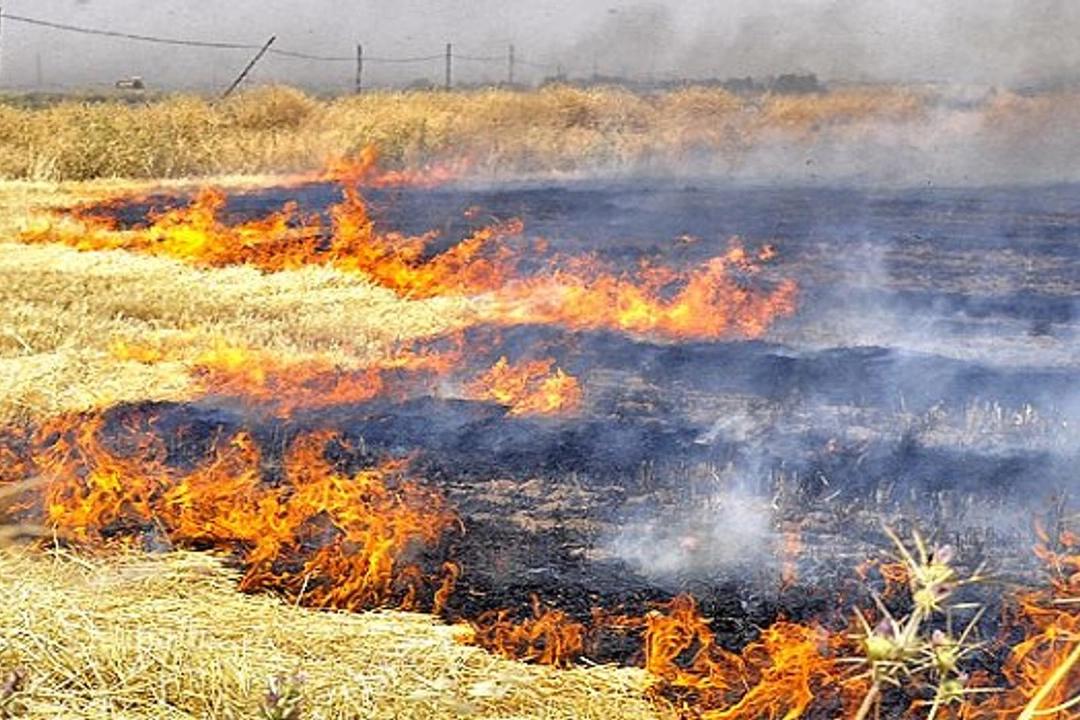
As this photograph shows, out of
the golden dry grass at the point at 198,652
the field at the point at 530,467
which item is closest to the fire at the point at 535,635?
the field at the point at 530,467

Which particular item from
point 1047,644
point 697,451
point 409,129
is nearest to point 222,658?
point 1047,644

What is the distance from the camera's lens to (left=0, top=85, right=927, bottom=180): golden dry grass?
73.5 feet

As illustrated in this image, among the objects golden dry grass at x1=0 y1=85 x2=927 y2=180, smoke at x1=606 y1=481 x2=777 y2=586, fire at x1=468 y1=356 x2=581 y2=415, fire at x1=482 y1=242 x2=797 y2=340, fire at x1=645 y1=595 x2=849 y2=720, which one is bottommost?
fire at x1=645 y1=595 x2=849 y2=720

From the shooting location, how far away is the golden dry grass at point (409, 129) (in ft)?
73.5

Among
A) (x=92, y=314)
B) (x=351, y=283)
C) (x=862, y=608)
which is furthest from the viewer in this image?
(x=351, y=283)

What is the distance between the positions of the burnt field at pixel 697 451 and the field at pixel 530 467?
0.03 meters

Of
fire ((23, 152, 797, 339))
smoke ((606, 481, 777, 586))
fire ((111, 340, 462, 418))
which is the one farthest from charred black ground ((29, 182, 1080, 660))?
fire ((23, 152, 797, 339))

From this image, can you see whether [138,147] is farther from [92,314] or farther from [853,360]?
[853,360]

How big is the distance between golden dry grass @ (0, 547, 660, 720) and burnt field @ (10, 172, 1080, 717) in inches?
12.2

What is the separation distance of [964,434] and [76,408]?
5.96 meters

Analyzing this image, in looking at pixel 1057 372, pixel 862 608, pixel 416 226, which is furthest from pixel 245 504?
pixel 416 226

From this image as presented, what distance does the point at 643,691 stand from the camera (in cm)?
458

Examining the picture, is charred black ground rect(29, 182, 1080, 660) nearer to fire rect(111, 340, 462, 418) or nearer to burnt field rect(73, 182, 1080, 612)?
burnt field rect(73, 182, 1080, 612)

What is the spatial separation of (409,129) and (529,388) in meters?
18.2
